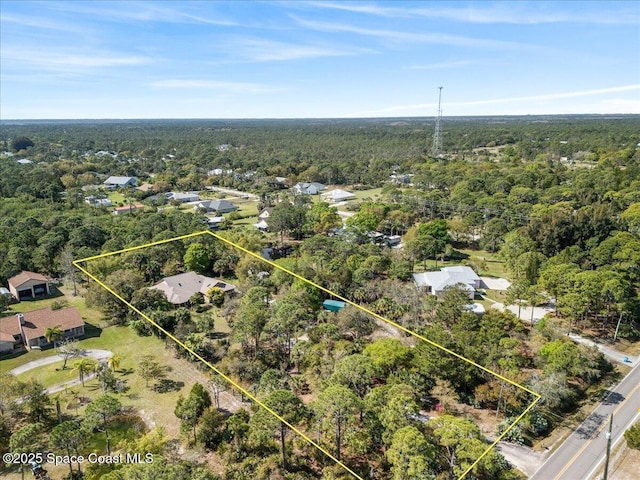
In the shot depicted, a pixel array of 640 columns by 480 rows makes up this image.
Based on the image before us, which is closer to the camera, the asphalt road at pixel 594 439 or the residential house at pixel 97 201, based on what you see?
the asphalt road at pixel 594 439

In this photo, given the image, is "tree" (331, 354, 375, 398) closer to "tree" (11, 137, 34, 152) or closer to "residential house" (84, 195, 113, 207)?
"residential house" (84, 195, 113, 207)

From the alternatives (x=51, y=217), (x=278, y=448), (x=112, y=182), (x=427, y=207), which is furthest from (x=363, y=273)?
(x=112, y=182)

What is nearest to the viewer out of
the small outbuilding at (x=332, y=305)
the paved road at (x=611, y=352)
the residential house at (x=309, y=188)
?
the paved road at (x=611, y=352)

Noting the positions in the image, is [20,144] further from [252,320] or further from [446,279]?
[446,279]

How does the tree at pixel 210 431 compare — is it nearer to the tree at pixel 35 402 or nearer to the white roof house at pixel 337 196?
the tree at pixel 35 402

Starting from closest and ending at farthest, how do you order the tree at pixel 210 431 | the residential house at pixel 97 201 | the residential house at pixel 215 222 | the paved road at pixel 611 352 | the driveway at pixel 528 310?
the tree at pixel 210 431 → the paved road at pixel 611 352 → the driveway at pixel 528 310 → the residential house at pixel 215 222 → the residential house at pixel 97 201

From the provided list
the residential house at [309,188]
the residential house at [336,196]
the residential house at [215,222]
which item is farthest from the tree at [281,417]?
the residential house at [309,188]

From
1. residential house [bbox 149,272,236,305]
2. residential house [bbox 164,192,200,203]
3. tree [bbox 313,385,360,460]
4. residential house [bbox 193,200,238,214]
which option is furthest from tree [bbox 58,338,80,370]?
residential house [bbox 164,192,200,203]
